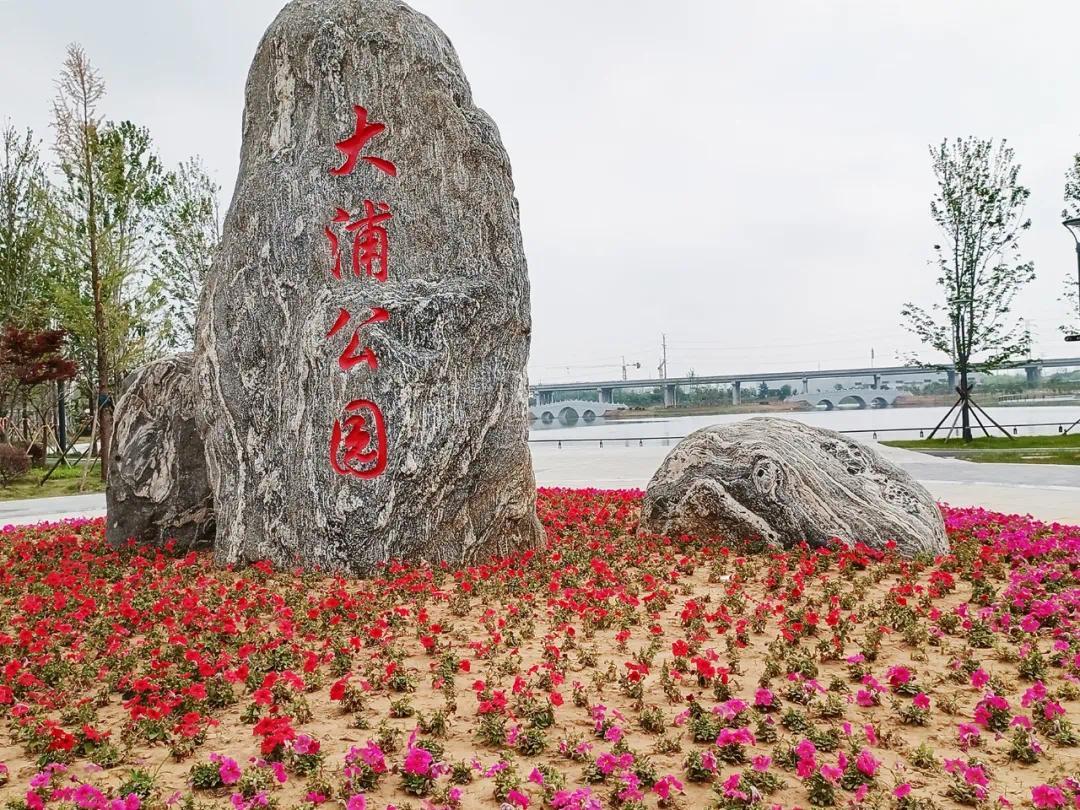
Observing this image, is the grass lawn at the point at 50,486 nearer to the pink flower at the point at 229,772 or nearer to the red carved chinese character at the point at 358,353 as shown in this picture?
the red carved chinese character at the point at 358,353

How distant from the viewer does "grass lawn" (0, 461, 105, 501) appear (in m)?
15.2

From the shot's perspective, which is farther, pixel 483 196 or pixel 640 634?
pixel 483 196

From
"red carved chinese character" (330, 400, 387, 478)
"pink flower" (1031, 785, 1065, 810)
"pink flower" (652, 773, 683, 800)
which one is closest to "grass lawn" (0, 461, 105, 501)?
"red carved chinese character" (330, 400, 387, 478)

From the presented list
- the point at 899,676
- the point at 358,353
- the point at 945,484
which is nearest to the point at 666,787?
the point at 899,676

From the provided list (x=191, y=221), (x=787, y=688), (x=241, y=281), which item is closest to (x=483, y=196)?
(x=241, y=281)

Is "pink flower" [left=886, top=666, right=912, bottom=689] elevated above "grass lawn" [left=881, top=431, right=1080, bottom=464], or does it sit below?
above

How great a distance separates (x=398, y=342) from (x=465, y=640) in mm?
2335

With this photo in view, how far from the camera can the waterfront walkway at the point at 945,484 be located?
9969 mm

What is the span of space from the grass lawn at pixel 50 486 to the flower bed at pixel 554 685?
10896 mm

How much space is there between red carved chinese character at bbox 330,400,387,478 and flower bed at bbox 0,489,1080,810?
2.59ft

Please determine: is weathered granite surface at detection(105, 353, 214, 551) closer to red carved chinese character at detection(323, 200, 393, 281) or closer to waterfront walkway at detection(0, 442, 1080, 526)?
red carved chinese character at detection(323, 200, 393, 281)

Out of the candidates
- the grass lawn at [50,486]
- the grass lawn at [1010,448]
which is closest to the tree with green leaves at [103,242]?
the grass lawn at [50,486]

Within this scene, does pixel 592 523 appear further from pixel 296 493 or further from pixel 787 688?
pixel 787 688

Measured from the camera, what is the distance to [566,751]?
9.79 feet
